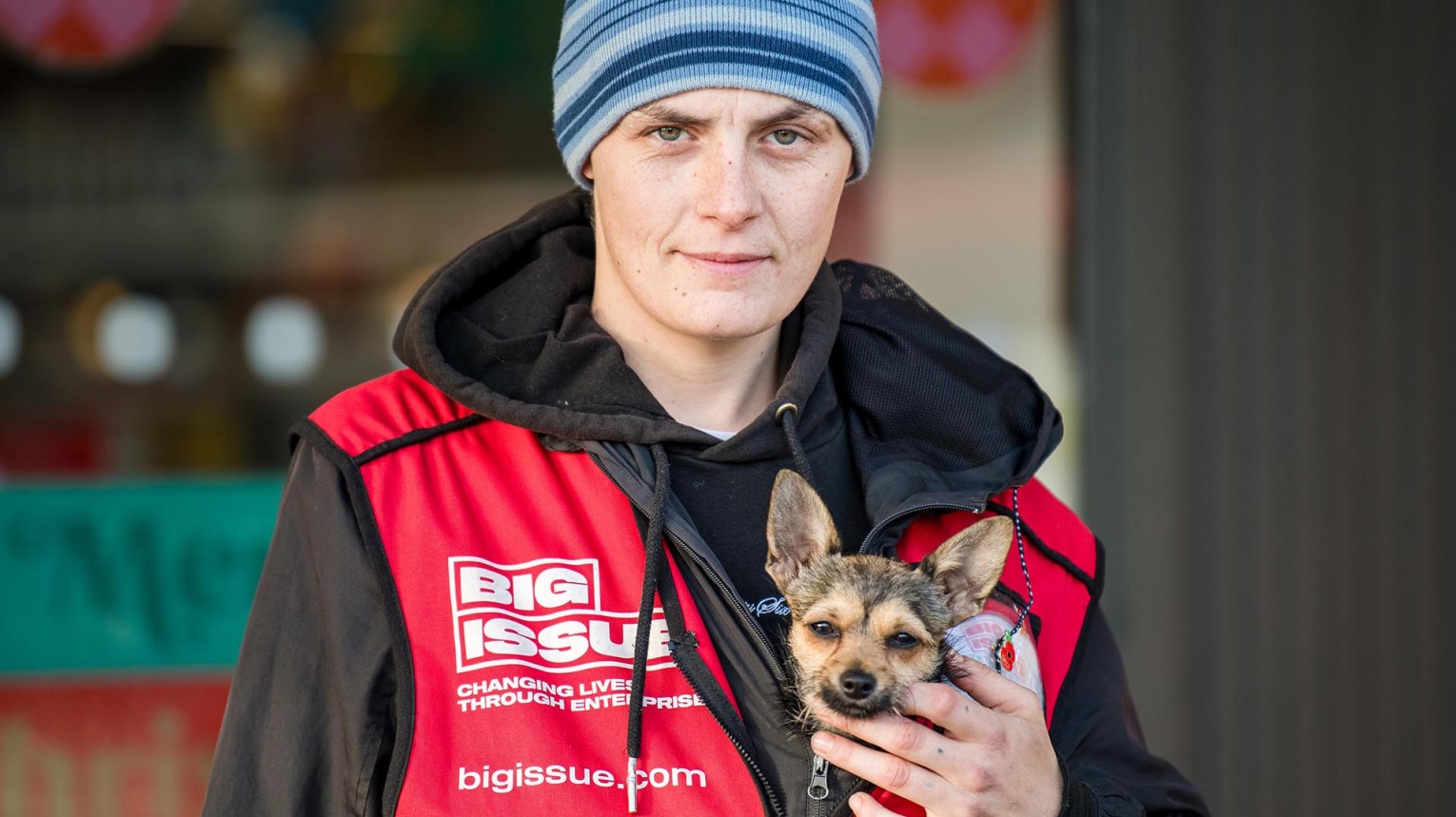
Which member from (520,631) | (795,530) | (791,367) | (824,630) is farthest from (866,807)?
(791,367)

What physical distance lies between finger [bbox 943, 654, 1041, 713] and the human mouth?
62 centimetres

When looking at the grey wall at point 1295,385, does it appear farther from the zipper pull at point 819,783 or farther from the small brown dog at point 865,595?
the zipper pull at point 819,783

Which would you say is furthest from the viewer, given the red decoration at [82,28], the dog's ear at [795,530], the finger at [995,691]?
the red decoration at [82,28]

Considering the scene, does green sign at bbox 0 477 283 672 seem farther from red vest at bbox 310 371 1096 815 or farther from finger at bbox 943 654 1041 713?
finger at bbox 943 654 1041 713

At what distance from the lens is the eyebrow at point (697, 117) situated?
1852 mm

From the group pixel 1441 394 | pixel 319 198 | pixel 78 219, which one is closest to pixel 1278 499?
pixel 1441 394

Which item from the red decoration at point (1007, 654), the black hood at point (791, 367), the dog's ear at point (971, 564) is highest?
the black hood at point (791, 367)

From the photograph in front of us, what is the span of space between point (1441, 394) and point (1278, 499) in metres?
0.61

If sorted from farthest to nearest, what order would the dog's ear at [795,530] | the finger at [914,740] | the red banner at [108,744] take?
the red banner at [108,744], the dog's ear at [795,530], the finger at [914,740]

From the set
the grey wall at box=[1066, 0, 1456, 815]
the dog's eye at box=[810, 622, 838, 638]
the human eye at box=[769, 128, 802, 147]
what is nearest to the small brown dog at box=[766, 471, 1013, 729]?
the dog's eye at box=[810, 622, 838, 638]

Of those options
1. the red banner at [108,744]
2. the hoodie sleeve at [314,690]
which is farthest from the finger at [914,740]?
the red banner at [108,744]

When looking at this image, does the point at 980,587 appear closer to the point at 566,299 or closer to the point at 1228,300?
the point at 566,299

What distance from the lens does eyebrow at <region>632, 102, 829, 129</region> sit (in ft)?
6.07

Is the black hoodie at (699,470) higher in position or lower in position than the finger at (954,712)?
higher
